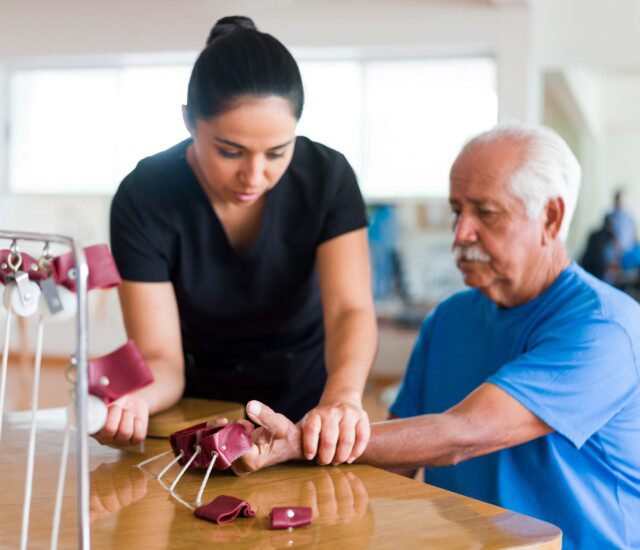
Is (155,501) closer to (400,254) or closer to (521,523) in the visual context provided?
(521,523)

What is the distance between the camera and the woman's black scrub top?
169 cm

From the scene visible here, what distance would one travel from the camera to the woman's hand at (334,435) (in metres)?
1.25

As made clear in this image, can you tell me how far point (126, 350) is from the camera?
0.77 meters

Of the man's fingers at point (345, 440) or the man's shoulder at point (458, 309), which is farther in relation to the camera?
the man's shoulder at point (458, 309)

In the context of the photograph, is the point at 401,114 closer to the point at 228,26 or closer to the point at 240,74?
the point at 228,26

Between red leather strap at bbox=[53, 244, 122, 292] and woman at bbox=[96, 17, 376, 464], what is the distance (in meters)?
0.61

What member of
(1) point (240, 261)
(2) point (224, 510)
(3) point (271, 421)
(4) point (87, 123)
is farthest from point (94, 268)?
(4) point (87, 123)

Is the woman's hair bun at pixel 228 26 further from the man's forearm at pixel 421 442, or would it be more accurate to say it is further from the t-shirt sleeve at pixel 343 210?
the man's forearm at pixel 421 442

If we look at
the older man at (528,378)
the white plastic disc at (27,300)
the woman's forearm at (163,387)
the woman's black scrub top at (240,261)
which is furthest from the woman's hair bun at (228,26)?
the white plastic disc at (27,300)

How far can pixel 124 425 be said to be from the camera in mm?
1314

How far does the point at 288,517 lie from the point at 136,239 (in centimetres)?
80

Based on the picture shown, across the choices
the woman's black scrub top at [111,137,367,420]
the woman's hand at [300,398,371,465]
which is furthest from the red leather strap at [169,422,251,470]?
the woman's black scrub top at [111,137,367,420]

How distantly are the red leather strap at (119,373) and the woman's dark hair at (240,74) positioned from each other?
754 millimetres

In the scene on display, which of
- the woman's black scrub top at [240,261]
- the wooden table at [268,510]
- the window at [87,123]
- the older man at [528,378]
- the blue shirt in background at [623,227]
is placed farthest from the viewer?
the blue shirt in background at [623,227]
